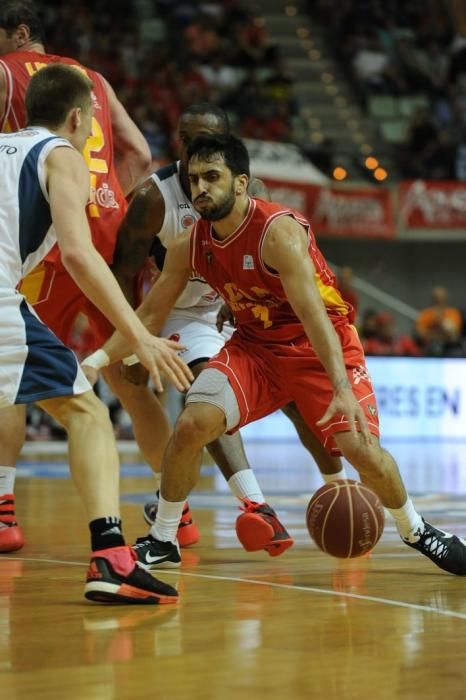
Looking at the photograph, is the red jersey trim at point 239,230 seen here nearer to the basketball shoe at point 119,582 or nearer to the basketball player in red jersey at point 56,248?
the basketball player in red jersey at point 56,248

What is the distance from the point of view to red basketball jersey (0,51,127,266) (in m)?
5.62

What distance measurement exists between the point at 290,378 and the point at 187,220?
3.83 ft

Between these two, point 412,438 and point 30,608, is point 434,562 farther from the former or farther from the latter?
point 412,438

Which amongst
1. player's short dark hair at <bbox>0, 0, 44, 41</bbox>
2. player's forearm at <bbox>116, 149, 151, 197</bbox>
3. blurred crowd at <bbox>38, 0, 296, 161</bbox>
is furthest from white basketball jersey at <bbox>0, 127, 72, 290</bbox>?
blurred crowd at <bbox>38, 0, 296, 161</bbox>

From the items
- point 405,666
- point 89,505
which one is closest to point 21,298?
point 89,505

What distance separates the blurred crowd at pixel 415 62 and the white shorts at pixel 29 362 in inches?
601

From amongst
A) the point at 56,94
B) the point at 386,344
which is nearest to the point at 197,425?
the point at 56,94

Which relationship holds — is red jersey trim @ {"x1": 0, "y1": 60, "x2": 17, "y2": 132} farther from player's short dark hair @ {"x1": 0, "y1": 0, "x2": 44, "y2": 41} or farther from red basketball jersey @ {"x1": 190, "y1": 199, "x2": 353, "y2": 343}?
red basketball jersey @ {"x1": 190, "y1": 199, "x2": 353, "y2": 343}

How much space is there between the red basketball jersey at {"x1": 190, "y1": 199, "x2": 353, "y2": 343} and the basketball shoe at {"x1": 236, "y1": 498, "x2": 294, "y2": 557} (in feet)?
2.27

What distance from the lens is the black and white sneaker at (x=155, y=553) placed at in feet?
15.4

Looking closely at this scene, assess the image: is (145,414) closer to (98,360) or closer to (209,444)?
(209,444)

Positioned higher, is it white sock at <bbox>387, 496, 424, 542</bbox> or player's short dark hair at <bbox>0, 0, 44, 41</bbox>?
player's short dark hair at <bbox>0, 0, 44, 41</bbox>

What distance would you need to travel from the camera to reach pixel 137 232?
18.5 ft

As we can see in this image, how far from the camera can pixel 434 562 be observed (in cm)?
473
